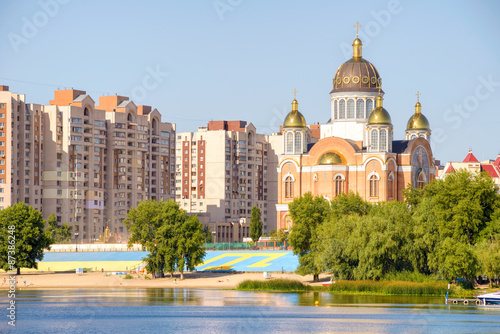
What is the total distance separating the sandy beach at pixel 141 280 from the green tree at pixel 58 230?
37.2 meters

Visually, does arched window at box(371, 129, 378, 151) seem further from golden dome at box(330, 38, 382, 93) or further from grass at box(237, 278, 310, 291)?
grass at box(237, 278, 310, 291)

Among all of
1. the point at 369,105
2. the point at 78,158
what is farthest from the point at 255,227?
the point at 78,158

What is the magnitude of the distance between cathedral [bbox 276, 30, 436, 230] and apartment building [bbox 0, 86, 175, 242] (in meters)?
29.6

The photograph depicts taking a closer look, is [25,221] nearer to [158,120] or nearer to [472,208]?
[472,208]

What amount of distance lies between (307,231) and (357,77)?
40.0 meters

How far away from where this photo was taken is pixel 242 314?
62.7m

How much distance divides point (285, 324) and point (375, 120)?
63826mm

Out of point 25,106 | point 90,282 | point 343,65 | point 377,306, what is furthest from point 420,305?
point 25,106

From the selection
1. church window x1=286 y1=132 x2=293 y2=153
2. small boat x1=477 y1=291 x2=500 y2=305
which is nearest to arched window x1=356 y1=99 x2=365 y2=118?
church window x1=286 y1=132 x2=293 y2=153

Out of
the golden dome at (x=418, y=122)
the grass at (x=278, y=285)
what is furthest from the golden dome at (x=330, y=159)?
the grass at (x=278, y=285)

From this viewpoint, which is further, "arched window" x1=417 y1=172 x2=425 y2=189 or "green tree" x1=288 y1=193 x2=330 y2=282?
"arched window" x1=417 y1=172 x2=425 y2=189

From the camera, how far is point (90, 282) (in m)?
92.4

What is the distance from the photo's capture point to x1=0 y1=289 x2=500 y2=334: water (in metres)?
56.4

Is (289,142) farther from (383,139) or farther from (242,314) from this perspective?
(242,314)
